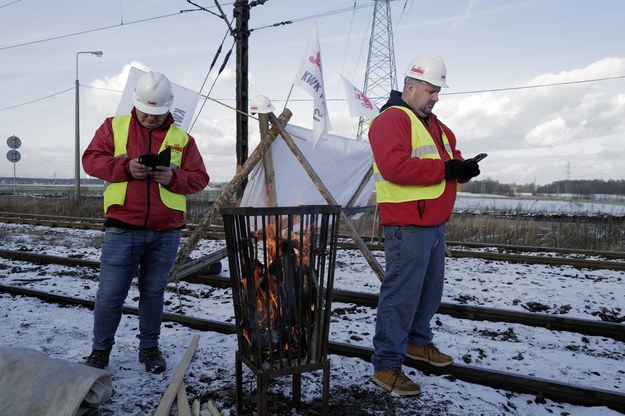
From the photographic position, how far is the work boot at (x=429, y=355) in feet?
11.7

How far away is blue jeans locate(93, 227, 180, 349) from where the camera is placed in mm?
3326

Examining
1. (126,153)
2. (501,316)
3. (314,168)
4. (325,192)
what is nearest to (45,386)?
(126,153)

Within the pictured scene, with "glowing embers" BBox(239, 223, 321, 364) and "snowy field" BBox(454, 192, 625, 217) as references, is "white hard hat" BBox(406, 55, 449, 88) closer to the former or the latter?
"glowing embers" BBox(239, 223, 321, 364)

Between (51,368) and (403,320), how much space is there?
2.29m

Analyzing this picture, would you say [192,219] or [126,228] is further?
[192,219]

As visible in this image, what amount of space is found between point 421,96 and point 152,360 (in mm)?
2869

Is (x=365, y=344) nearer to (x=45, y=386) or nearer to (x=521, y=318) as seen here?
(x=521, y=318)

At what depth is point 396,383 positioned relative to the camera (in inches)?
125

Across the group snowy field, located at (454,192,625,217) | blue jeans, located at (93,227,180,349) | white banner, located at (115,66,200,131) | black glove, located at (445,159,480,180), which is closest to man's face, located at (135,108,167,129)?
blue jeans, located at (93,227,180,349)

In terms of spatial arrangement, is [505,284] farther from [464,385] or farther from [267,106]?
[267,106]

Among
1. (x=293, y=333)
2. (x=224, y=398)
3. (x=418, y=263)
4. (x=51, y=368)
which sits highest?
(x=418, y=263)

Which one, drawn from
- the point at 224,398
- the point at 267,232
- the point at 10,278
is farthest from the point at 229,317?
the point at 10,278

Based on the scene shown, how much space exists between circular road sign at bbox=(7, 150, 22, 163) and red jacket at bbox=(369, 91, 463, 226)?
24.6 metres

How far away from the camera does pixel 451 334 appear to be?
15.0 feet
